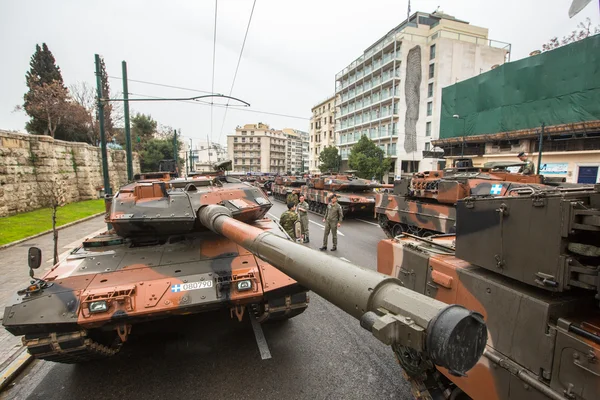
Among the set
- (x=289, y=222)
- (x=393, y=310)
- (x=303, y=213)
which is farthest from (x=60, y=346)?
(x=303, y=213)

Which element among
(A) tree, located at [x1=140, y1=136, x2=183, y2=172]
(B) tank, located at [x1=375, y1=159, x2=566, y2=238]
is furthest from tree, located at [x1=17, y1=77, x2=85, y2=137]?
(B) tank, located at [x1=375, y1=159, x2=566, y2=238]

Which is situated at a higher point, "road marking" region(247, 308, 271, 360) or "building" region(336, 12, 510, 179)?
"building" region(336, 12, 510, 179)

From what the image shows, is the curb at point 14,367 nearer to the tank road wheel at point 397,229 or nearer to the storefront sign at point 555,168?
the tank road wheel at point 397,229

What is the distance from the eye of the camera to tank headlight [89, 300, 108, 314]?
10.3 ft

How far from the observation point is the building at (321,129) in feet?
190

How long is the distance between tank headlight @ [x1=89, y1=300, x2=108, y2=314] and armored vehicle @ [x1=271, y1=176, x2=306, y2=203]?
1784 centimetres

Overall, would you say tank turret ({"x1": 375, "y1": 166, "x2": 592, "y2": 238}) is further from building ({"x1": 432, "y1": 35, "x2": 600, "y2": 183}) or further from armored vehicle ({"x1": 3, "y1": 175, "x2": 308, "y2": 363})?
building ({"x1": 432, "y1": 35, "x2": 600, "y2": 183})

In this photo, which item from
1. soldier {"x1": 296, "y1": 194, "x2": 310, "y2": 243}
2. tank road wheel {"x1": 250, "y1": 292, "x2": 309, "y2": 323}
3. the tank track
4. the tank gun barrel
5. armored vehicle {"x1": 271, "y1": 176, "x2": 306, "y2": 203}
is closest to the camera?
the tank gun barrel

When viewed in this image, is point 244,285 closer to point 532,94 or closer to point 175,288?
point 175,288

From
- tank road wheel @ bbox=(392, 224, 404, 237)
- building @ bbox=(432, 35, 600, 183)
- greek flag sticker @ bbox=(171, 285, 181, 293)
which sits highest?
building @ bbox=(432, 35, 600, 183)

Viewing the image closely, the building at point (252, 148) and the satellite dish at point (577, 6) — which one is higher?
the building at point (252, 148)

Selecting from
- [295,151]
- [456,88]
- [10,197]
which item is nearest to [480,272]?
[10,197]

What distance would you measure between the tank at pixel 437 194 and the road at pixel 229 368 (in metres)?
4.28

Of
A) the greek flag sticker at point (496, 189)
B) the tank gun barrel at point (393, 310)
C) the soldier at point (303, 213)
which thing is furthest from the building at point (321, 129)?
the tank gun barrel at point (393, 310)
